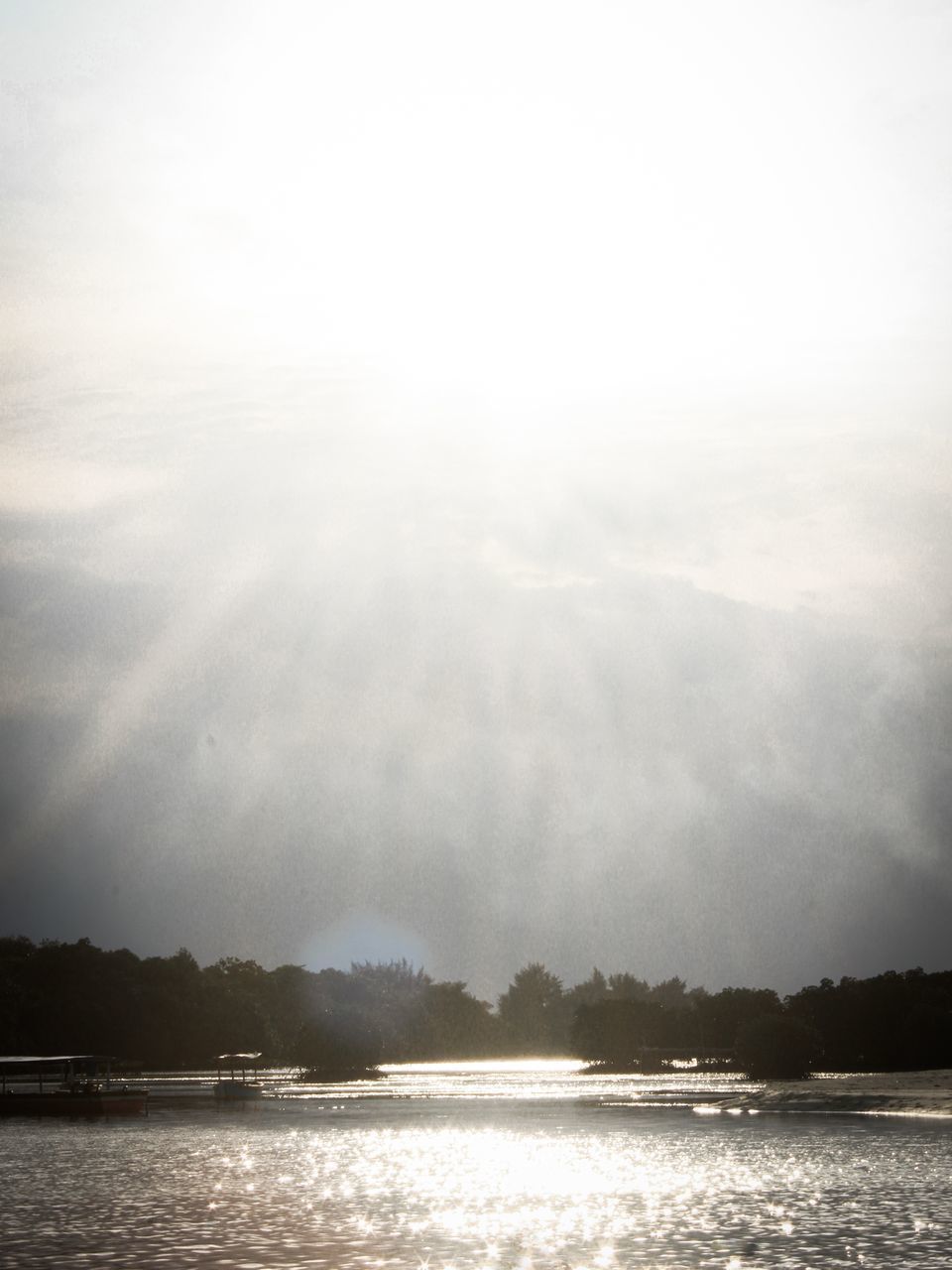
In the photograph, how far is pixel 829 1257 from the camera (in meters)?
39.2

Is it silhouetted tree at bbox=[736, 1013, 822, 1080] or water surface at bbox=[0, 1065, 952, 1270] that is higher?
silhouetted tree at bbox=[736, 1013, 822, 1080]

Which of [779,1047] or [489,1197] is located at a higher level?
[779,1047]

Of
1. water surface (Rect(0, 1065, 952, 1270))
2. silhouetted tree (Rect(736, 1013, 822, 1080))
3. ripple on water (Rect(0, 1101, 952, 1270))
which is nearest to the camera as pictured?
ripple on water (Rect(0, 1101, 952, 1270))

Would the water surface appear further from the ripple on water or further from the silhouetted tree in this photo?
the silhouetted tree

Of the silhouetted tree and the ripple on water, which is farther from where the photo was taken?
the silhouetted tree

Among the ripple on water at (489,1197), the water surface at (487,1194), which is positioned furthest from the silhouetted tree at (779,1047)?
the ripple on water at (489,1197)

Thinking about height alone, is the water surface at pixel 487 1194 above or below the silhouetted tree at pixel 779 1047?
below

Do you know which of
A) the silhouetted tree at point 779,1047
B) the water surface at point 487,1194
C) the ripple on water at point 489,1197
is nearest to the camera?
the ripple on water at point 489,1197

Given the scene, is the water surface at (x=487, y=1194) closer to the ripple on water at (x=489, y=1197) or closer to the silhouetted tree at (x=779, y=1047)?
the ripple on water at (x=489, y=1197)

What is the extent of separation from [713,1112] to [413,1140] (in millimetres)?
31418

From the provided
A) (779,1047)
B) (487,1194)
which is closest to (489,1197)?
(487,1194)

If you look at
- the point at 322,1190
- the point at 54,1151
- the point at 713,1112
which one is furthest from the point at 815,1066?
the point at 322,1190

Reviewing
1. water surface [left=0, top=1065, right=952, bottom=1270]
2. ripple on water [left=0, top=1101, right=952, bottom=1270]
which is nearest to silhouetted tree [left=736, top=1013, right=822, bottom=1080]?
water surface [left=0, top=1065, right=952, bottom=1270]

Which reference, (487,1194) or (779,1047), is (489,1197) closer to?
(487,1194)
